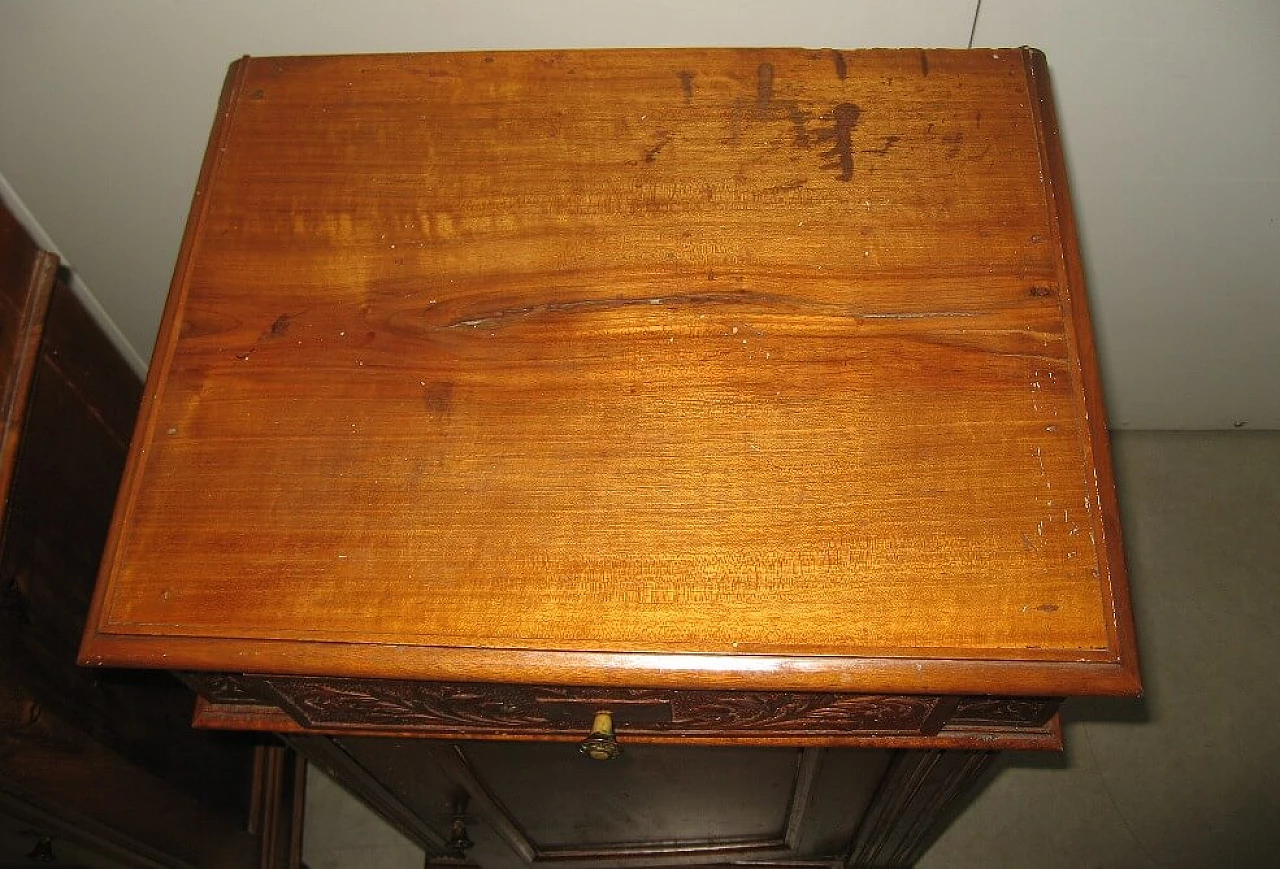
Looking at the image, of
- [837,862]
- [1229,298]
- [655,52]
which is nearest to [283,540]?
[655,52]

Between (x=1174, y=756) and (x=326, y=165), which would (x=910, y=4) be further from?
(x=1174, y=756)

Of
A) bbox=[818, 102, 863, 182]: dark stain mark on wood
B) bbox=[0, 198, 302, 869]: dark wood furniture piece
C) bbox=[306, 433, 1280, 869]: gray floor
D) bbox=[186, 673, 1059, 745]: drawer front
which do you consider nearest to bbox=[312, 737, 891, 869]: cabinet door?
bbox=[186, 673, 1059, 745]: drawer front

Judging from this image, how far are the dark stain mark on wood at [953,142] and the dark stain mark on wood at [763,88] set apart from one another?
0.53ft

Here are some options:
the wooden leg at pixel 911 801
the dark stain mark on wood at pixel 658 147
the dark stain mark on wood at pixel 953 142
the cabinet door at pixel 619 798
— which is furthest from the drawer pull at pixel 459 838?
the dark stain mark on wood at pixel 953 142

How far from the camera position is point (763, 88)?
0.84m

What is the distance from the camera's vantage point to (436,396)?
2.39 ft

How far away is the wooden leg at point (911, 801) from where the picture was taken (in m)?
0.88

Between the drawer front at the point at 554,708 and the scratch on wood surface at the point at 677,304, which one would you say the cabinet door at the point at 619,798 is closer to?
the drawer front at the point at 554,708

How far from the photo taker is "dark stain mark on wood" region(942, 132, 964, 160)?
0.80 metres

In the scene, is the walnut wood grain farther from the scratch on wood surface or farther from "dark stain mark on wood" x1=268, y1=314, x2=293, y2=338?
the scratch on wood surface

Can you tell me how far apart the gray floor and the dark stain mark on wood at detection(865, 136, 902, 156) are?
110 centimetres

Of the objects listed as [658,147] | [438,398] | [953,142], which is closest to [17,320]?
[438,398]

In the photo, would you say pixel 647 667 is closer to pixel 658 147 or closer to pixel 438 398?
pixel 438 398

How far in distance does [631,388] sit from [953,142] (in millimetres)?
372
